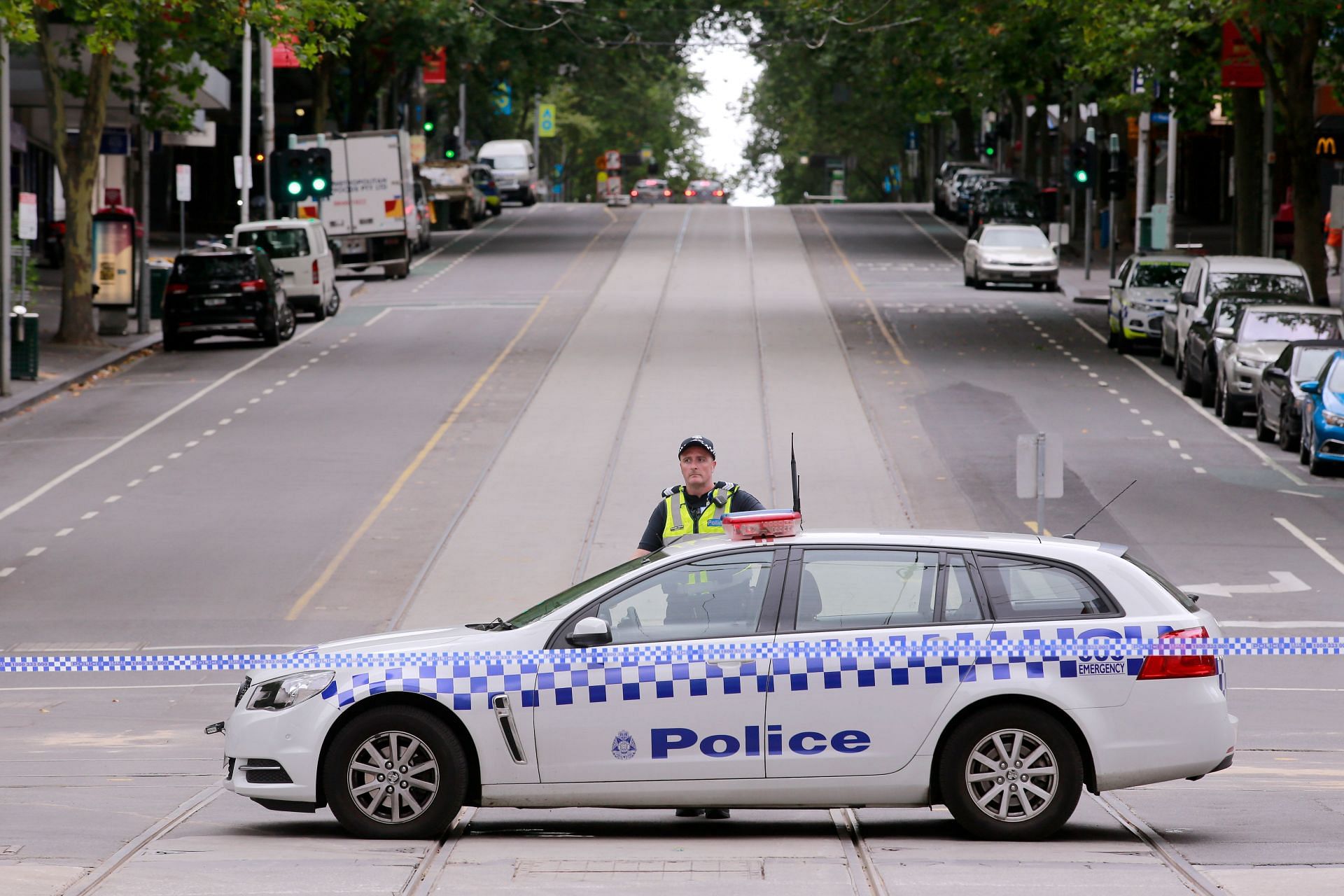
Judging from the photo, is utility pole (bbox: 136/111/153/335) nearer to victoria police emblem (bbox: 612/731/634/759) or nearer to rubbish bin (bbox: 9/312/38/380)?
rubbish bin (bbox: 9/312/38/380)

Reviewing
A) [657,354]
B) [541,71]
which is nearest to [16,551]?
[657,354]

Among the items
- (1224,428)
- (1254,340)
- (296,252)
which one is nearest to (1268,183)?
(1254,340)

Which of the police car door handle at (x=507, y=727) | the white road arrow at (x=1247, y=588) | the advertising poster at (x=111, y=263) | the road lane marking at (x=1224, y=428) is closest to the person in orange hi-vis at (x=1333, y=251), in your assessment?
the road lane marking at (x=1224, y=428)

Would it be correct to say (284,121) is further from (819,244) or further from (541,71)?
(819,244)

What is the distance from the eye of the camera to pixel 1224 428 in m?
26.8

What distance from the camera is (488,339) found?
117 feet

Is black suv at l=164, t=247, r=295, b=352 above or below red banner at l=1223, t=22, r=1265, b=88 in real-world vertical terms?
below

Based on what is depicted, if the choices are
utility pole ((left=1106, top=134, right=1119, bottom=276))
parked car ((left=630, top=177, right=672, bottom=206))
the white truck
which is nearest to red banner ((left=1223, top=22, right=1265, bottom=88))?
utility pole ((left=1106, top=134, right=1119, bottom=276))

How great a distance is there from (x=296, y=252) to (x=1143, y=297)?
16.2 m

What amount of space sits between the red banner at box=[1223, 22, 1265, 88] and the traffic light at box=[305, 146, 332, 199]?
18000mm

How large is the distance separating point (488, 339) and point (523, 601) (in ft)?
63.1

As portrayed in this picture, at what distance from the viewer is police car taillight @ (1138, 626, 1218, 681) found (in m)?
8.43

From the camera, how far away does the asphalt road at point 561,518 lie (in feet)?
26.9

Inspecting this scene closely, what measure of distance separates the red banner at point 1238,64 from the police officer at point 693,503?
2620 centimetres
